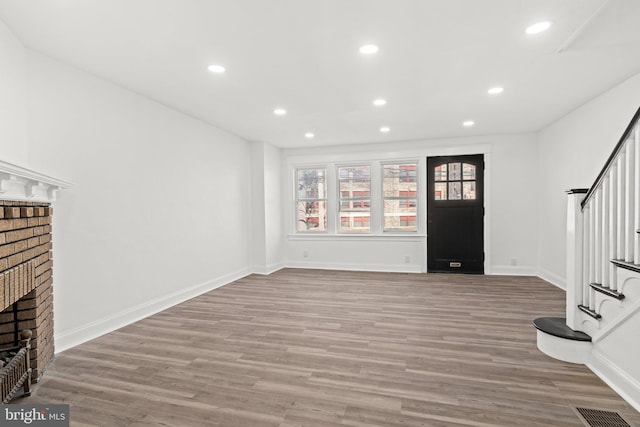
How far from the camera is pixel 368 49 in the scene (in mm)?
2805

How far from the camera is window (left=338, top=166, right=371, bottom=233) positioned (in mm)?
7004

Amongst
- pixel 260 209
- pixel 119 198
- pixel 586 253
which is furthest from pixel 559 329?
pixel 260 209

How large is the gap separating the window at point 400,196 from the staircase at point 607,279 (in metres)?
3.88

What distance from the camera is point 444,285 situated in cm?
543

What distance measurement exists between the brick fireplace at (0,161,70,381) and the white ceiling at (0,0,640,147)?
1.20 meters

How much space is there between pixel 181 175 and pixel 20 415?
3.16m

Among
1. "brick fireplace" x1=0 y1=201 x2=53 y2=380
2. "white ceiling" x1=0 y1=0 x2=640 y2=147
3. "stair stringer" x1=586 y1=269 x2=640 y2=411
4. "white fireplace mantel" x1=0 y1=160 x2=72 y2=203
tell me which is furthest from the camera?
"white ceiling" x1=0 y1=0 x2=640 y2=147

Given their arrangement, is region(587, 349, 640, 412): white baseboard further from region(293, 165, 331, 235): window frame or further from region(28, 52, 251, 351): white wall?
region(293, 165, 331, 235): window frame

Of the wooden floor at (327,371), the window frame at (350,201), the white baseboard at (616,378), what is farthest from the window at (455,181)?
the white baseboard at (616,378)

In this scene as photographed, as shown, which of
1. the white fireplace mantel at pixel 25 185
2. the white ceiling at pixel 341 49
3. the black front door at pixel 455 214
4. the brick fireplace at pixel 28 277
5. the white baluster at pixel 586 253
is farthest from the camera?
the black front door at pixel 455 214

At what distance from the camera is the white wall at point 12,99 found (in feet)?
8.02

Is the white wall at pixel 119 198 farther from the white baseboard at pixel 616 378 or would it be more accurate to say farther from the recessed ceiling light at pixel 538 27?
the white baseboard at pixel 616 378

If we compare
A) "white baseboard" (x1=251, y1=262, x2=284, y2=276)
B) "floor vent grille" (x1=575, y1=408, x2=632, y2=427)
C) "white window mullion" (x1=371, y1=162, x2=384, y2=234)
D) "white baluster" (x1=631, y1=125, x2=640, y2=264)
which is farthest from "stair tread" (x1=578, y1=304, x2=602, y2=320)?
"white baseboard" (x1=251, y1=262, x2=284, y2=276)

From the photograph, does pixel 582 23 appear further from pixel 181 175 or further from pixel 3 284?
pixel 181 175
